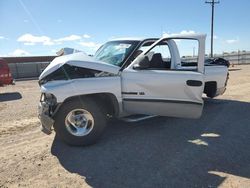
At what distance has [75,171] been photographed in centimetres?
484

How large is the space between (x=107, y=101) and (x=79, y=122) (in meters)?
0.71

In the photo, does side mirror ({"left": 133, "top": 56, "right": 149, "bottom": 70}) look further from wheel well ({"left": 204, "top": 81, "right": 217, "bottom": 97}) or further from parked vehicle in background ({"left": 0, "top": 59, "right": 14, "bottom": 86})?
parked vehicle in background ({"left": 0, "top": 59, "right": 14, "bottom": 86})

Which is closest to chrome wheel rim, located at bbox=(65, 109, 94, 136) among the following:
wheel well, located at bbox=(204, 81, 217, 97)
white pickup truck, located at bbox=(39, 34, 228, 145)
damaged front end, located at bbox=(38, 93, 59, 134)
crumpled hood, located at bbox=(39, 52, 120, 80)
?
white pickup truck, located at bbox=(39, 34, 228, 145)

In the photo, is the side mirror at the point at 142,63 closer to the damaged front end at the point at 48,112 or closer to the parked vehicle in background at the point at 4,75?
the damaged front end at the point at 48,112

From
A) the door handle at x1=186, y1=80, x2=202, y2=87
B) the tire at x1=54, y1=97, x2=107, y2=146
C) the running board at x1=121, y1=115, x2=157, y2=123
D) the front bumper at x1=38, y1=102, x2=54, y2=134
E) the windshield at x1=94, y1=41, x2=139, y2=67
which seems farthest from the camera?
the windshield at x1=94, y1=41, x2=139, y2=67

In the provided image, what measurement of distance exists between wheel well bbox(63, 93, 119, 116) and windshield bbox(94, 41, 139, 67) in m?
0.70

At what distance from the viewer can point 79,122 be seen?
233 inches

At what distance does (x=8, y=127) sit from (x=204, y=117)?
4812 millimetres

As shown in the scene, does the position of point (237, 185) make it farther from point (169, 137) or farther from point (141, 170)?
point (169, 137)

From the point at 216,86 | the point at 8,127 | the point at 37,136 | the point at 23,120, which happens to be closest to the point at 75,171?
the point at 37,136

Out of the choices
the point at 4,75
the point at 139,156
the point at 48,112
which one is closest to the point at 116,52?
the point at 48,112

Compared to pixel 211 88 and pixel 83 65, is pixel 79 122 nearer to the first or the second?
pixel 83 65

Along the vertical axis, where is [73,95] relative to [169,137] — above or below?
above

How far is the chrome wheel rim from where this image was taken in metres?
5.84
